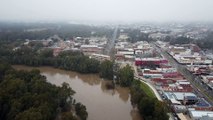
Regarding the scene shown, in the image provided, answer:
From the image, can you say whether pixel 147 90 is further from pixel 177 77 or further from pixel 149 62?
pixel 149 62

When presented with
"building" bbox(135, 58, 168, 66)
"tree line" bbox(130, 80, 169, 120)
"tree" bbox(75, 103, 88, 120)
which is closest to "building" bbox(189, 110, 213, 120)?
"tree line" bbox(130, 80, 169, 120)

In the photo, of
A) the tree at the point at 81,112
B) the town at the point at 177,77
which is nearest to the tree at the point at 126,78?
the town at the point at 177,77

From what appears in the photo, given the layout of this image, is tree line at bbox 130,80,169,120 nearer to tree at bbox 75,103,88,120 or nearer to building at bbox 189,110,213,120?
building at bbox 189,110,213,120

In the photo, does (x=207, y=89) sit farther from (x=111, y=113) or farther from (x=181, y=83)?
(x=111, y=113)

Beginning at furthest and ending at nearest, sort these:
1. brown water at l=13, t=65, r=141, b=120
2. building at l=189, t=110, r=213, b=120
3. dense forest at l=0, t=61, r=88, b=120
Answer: brown water at l=13, t=65, r=141, b=120 < building at l=189, t=110, r=213, b=120 < dense forest at l=0, t=61, r=88, b=120

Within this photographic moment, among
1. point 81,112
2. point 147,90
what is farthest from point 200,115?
point 81,112
